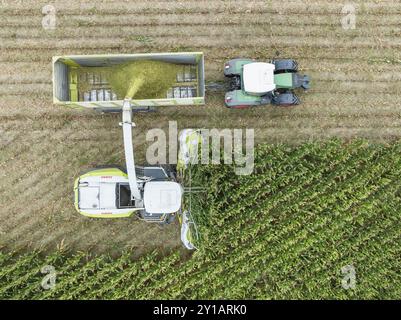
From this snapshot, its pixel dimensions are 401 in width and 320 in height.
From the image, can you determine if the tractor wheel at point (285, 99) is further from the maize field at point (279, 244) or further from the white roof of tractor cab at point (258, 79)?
the maize field at point (279, 244)

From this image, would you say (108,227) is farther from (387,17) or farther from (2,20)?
(387,17)

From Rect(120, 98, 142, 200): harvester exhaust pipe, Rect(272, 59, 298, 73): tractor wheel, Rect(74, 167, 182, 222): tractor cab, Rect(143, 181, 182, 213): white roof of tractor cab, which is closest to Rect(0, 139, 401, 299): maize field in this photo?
Rect(143, 181, 182, 213): white roof of tractor cab

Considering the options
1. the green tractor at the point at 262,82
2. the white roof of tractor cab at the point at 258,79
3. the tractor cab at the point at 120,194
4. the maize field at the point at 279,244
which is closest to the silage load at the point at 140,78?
the green tractor at the point at 262,82

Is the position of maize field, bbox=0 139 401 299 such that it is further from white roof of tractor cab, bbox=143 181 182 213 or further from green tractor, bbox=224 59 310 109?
green tractor, bbox=224 59 310 109

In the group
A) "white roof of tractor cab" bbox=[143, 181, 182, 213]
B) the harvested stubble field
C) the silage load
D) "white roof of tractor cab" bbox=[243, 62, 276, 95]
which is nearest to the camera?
"white roof of tractor cab" bbox=[143, 181, 182, 213]

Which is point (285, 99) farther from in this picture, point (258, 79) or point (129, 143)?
point (129, 143)

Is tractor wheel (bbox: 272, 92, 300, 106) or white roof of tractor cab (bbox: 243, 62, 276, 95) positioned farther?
tractor wheel (bbox: 272, 92, 300, 106)

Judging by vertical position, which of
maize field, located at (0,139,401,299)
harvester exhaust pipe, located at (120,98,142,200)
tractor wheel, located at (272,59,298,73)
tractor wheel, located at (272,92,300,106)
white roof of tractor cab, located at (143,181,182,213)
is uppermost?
tractor wheel, located at (272,59,298,73)
